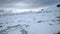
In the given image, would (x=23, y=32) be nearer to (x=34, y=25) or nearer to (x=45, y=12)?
(x=34, y=25)

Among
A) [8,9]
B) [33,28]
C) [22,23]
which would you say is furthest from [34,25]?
[8,9]

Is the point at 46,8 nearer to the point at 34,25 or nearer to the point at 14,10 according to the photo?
the point at 34,25

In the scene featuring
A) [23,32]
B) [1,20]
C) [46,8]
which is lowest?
[23,32]

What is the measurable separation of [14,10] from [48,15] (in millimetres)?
571

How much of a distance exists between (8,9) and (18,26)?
0.32m

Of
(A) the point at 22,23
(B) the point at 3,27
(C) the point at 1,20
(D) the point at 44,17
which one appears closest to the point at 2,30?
(B) the point at 3,27

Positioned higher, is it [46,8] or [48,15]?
[46,8]

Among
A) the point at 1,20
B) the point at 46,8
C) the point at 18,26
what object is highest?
Answer: the point at 46,8

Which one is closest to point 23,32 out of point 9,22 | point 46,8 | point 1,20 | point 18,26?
point 18,26

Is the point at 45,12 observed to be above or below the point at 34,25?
above

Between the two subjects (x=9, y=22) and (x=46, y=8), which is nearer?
(x=9, y=22)

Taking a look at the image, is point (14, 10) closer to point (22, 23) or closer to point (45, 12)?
point (22, 23)

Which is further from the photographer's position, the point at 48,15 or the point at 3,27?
the point at 48,15

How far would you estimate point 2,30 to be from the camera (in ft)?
5.69
